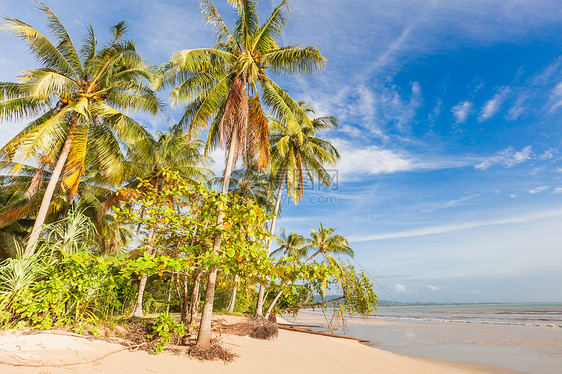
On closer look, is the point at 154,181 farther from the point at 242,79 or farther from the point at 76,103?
the point at 242,79

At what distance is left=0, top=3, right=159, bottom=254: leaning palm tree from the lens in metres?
8.97

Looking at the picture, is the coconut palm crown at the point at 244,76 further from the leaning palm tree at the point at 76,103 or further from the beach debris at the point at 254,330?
the beach debris at the point at 254,330

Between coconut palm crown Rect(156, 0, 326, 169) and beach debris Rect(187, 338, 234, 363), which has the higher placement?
coconut palm crown Rect(156, 0, 326, 169)

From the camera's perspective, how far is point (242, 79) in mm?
9414

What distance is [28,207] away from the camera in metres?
13.2

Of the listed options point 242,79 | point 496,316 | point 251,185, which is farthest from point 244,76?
point 496,316

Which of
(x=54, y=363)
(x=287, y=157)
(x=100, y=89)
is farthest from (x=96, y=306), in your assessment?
(x=287, y=157)

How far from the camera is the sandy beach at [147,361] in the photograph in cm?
408

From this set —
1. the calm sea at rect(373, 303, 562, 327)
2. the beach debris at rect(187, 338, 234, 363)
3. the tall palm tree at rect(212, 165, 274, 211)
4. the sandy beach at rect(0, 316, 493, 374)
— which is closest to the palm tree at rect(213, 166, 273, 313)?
the tall palm tree at rect(212, 165, 274, 211)

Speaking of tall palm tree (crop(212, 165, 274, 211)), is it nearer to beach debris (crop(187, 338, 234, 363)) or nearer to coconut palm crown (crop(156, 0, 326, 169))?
coconut palm crown (crop(156, 0, 326, 169))

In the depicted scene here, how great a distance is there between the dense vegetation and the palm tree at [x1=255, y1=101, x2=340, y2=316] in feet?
0.30

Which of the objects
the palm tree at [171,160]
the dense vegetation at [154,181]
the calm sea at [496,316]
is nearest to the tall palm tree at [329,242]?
the dense vegetation at [154,181]

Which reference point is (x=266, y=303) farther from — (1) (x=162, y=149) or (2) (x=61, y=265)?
(2) (x=61, y=265)

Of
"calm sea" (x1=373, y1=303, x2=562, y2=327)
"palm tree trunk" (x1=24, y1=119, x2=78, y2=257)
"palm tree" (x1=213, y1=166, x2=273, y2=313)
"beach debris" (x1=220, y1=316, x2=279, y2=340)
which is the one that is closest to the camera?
"palm tree trunk" (x1=24, y1=119, x2=78, y2=257)
